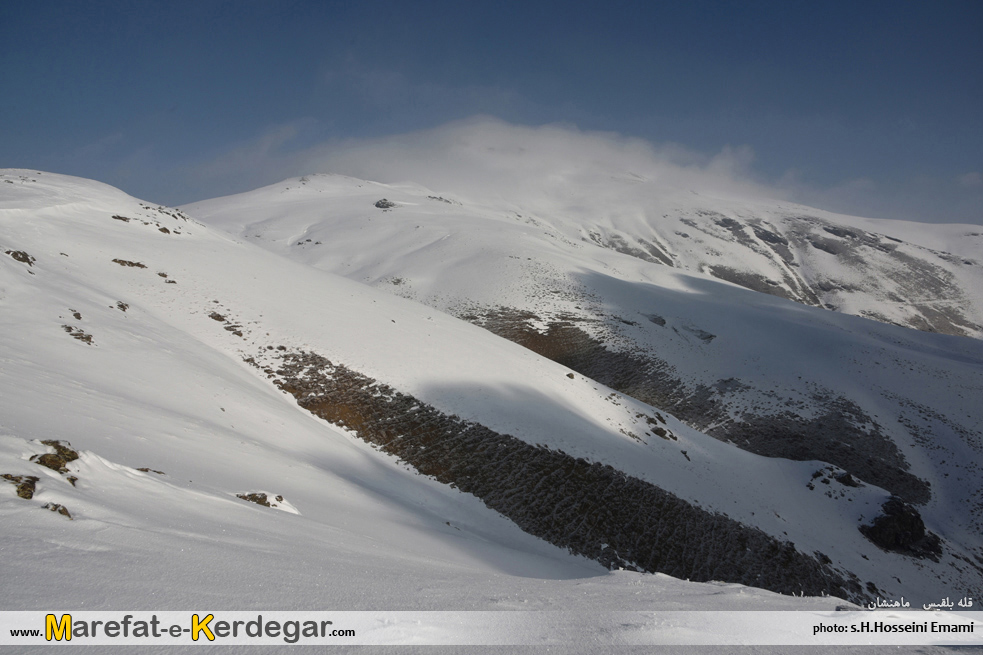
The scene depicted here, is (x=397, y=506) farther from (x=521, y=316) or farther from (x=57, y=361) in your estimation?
(x=521, y=316)

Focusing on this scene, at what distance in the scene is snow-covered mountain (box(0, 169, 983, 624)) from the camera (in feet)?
17.5

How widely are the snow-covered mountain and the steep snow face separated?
0.76ft

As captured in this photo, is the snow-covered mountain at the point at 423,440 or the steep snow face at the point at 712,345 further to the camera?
the steep snow face at the point at 712,345

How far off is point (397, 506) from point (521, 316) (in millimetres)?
26524

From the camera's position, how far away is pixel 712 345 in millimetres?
35594

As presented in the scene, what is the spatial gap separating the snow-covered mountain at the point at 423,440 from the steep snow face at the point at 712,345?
23cm

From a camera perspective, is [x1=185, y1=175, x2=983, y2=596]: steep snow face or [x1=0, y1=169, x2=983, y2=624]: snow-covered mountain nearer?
[x1=0, y1=169, x2=983, y2=624]: snow-covered mountain

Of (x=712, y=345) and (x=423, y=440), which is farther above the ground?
(x=712, y=345)

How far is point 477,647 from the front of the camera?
3584mm

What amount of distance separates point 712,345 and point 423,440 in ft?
84.6

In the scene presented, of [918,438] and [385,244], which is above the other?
[385,244]

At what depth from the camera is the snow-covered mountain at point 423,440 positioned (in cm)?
535

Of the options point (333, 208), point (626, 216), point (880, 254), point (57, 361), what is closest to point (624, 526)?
point (57, 361)

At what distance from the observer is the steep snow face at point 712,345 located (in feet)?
87.4
